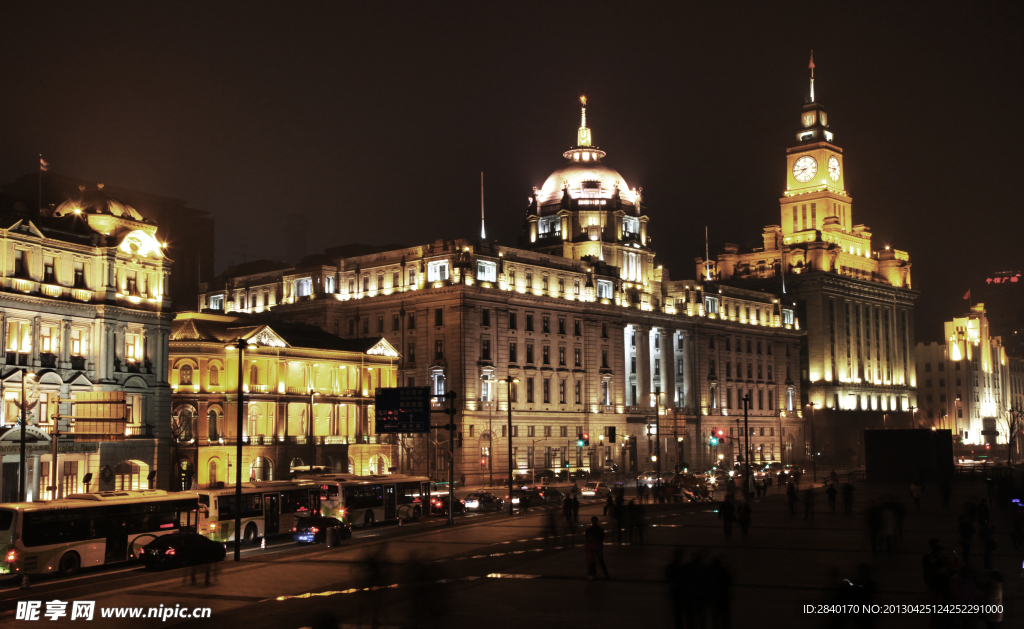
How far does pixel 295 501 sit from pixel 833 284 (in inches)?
5162

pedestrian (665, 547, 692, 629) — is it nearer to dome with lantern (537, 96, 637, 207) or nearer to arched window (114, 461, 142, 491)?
arched window (114, 461, 142, 491)

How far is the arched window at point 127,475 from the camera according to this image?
6744cm

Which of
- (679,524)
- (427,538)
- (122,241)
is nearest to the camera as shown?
(427,538)

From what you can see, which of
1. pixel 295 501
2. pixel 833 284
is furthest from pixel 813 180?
pixel 295 501

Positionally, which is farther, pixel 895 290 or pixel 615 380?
pixel 895 290

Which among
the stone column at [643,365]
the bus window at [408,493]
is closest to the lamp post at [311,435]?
the bus window at [408,493]

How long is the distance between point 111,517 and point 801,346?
140765 millimetres

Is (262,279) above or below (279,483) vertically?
above

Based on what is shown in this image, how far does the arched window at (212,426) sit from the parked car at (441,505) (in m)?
22.2

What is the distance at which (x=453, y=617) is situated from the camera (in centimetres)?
2662

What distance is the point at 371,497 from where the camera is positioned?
59219 millimetres

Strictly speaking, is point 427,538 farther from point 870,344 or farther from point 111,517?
point 870,344

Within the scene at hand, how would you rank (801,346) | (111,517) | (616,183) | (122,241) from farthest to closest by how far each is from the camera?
1. (801,346)
2. (616,183)
3. (122,241)
4. (111,517)

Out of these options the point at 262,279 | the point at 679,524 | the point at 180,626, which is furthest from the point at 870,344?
the point at 180,626
